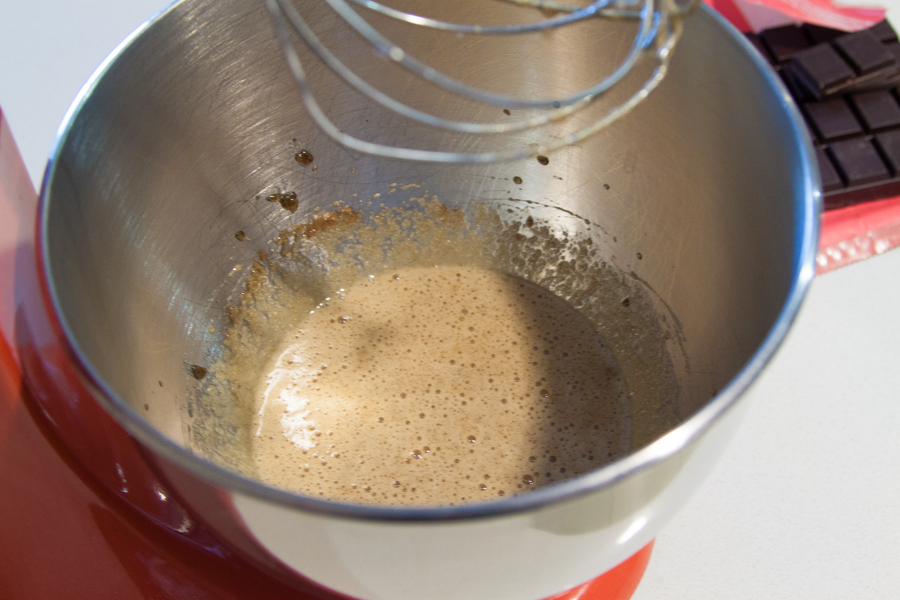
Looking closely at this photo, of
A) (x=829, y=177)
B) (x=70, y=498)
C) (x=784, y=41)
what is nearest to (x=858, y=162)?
(x=829, y=177)

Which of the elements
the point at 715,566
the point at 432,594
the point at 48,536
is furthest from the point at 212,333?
the point at 715,566

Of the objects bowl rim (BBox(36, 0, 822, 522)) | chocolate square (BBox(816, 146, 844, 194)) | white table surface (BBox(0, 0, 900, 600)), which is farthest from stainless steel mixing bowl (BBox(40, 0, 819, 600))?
chocolate square (BBox(816, 146, 844, 194))

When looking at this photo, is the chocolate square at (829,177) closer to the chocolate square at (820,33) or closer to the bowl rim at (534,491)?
the chocolate square at (820,33)

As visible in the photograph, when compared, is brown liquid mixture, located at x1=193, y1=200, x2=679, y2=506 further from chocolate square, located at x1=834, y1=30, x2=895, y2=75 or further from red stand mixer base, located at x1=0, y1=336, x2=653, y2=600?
chocolate square, located at x1=834, y1=30, x2=895, y2=75

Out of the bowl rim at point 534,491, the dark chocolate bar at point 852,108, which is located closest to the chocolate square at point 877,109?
the dark chocolate bar at point 852,108

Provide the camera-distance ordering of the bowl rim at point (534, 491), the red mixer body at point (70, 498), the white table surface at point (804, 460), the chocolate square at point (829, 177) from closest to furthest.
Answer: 1. the bowl rim at point (534, 491)
2. the red mixer body at point (70, 498)
3. the white table surface at point (804, 460)
4. the chocolate square at point (829, 177)
